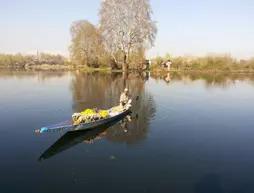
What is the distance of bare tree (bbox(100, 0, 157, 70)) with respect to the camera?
207ft

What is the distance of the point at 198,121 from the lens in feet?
72.7

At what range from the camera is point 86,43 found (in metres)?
83.4

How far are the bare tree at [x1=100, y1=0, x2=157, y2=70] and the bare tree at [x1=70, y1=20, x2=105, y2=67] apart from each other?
1342cm

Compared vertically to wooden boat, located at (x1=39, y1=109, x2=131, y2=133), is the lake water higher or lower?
lower

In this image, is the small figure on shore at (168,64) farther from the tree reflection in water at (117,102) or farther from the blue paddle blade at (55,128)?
the blue paddle blade at (55,128)

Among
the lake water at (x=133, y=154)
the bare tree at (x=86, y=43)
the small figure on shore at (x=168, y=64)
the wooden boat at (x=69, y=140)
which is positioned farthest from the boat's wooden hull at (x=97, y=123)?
the small figure on shore at (x=168, y=64)

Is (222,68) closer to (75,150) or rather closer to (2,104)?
(2,104)

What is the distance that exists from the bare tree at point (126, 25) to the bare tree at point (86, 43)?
13.4 meters

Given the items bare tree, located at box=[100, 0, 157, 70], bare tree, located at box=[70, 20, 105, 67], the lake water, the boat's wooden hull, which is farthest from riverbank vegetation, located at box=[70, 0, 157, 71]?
the boat's wooden hull

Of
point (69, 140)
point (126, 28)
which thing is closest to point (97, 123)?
point (69, 140)

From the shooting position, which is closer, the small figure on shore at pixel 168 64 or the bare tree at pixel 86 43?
the bare tree at pixel 86 43

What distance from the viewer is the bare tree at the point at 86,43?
8262cm

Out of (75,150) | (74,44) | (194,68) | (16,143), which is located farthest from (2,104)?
(194,68)

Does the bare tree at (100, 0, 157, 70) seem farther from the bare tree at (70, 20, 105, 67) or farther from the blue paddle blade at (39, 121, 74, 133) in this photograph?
the blue paddle blade at (39, 121, 74, 133)
